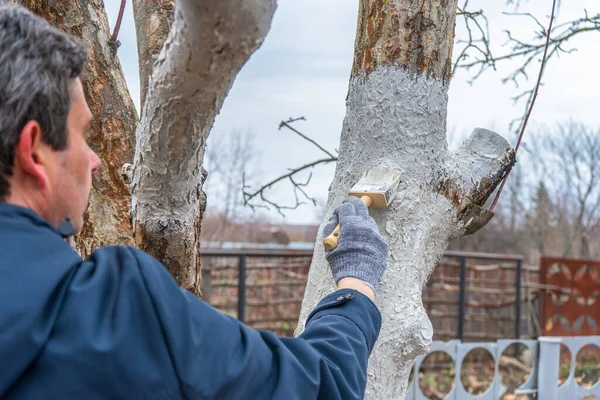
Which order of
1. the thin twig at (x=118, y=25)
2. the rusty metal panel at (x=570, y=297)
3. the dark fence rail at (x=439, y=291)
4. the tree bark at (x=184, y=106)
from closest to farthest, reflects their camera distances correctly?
the tree bark at (x=184, y=106) < the thin twig at (x=118, y=25) < the dark fence rail at (x=439, y=291) < the rusty metal panel at (x=570, y=297)

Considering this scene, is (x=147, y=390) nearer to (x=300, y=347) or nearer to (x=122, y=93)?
(x=300, y=347)

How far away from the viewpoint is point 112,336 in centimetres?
89

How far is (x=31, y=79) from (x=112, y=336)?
38 centimetres

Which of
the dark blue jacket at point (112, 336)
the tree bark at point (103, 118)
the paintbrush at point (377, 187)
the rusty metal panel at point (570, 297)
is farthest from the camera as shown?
the rusty metal panel at point (570, 297)

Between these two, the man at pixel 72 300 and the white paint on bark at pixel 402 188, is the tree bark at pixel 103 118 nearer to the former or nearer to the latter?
the white paint on bark at pixel 402 188

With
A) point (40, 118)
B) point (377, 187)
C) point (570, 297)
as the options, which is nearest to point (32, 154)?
point (40, 118)

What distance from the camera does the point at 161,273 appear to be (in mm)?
966

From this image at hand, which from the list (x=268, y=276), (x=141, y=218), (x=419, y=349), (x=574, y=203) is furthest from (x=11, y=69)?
(x=574, y=203)

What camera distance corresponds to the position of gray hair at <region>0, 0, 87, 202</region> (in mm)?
894

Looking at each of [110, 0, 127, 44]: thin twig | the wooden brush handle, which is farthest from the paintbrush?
[110, 0, 127, 44]: thin twig

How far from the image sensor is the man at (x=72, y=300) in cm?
86

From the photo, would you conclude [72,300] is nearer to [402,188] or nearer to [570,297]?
[402,188]

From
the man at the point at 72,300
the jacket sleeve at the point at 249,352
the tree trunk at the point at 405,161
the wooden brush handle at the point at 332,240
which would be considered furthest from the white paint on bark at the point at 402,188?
the man at the point at 72,300

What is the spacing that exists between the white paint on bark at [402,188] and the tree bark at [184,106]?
40cm
